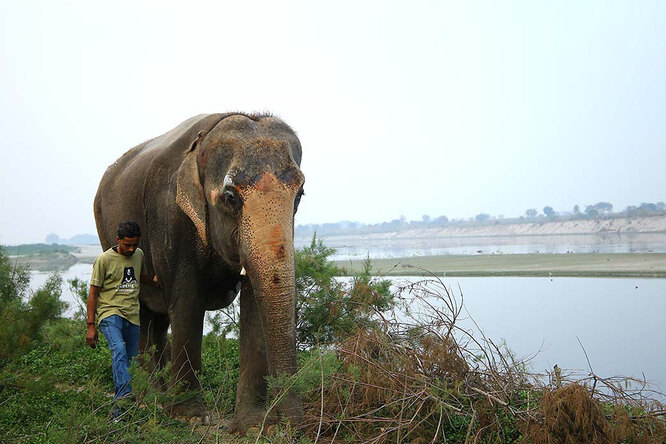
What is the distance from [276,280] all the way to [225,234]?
91 centimetres

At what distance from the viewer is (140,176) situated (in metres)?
8.14

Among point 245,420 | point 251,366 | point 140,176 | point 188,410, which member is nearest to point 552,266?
point 140,176

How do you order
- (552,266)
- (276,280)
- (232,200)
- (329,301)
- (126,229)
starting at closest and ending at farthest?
(276,280) < (232,200) < (126,229) < (329,301) < (552,266)

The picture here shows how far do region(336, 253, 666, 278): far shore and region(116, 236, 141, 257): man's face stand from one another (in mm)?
14642

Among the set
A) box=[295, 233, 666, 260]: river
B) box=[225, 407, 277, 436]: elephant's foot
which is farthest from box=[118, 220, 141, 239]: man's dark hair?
box=[295, 233, 666, 260]: river

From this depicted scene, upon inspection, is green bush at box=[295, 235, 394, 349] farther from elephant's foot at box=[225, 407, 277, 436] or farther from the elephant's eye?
the elephant's eye

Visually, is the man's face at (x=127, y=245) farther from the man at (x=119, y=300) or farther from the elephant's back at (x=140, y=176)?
the elephant's back at (x=140, y=176)

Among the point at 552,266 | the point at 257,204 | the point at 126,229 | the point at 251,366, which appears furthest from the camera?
the point at 552,266

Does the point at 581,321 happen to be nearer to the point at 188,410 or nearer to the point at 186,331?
the point at 188,410

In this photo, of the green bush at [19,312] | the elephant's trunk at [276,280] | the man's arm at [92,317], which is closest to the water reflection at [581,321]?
the elephant's trunk at [276,280]

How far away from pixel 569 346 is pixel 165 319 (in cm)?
709

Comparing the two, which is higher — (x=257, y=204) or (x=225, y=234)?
(x=257, y=204)

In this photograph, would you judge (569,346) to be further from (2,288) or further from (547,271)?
(547,271)

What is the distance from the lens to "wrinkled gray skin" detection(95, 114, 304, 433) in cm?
574
